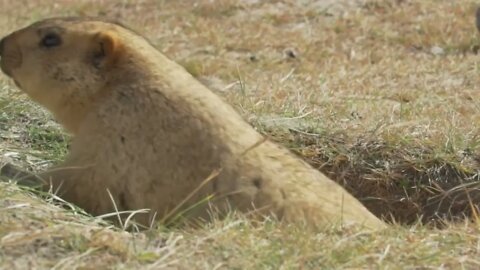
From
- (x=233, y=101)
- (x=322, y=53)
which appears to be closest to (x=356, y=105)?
(x=233, y=101)

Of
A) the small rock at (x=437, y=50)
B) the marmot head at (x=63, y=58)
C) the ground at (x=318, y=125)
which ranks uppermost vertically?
the marmot head at (x=63, y=58)

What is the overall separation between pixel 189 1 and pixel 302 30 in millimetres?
1988

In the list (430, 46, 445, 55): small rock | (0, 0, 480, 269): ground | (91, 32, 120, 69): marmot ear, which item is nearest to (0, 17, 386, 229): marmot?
(91, 32, 120, 69): marmot ear

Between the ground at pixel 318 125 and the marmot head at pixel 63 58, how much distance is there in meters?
0.55

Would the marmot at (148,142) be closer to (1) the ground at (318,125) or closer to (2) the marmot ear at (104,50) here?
(2) the marmot ear at (104,50)

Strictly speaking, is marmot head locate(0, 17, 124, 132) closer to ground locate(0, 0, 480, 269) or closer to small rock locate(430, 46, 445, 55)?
ground locate(0, 0, 480, 269)

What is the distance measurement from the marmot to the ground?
0.27 metres

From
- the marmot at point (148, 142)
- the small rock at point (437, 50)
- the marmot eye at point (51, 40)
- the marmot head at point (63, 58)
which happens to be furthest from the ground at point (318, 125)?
the marmot eye at point (51, 40)

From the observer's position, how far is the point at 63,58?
4.81 meters

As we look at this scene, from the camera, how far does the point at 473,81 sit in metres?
8.91

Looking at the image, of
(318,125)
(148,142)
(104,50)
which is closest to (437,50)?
(318,125)

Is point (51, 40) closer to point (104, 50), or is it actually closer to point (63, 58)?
point (63, 58)

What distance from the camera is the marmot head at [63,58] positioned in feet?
15.5

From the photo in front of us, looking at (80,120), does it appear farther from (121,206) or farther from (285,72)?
(285,72)
